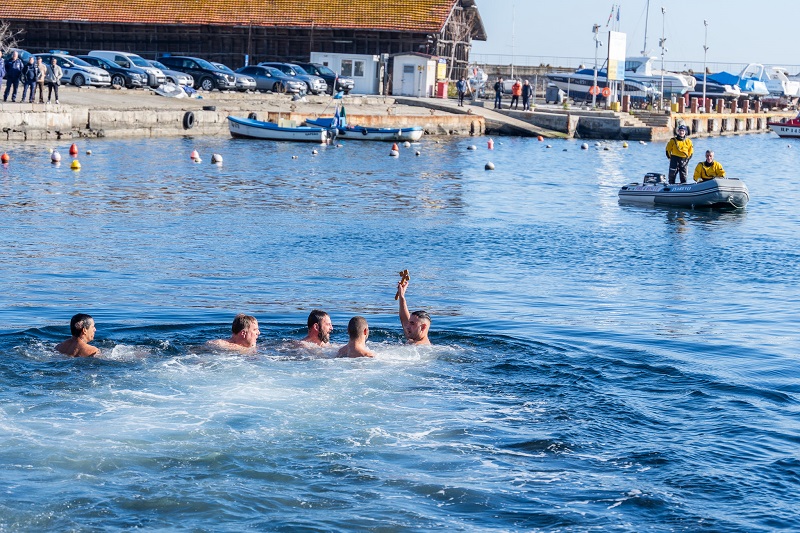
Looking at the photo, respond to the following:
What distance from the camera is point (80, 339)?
11.1 meters

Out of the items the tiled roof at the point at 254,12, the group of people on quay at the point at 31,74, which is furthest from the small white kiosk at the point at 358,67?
the group of people on quay at the point at 31,74

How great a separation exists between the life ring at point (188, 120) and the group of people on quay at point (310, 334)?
110 feet

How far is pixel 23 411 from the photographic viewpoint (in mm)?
9484

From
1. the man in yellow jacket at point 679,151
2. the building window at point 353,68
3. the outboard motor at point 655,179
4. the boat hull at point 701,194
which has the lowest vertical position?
the boat hull at point 701,194

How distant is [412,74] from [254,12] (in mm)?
10219

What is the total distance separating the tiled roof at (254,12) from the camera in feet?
209

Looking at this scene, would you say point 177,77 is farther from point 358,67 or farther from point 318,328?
point 318,328

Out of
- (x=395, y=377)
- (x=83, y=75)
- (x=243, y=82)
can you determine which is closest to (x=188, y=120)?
(x=83, y=75)

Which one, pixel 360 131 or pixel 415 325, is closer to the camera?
pixel 415 325

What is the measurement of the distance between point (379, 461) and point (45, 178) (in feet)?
70.4

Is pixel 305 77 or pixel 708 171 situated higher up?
pixel 305 77

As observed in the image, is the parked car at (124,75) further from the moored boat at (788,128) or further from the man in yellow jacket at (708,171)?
the moored boat at (788,128)

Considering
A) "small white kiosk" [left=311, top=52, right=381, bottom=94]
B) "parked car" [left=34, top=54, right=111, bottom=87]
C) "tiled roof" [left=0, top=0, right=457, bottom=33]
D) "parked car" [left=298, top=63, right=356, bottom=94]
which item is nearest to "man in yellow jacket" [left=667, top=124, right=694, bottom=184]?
"parked car" [left=34, top=54, right=111, bottom=87]

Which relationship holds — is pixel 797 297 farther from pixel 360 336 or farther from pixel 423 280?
pixel 360 336
